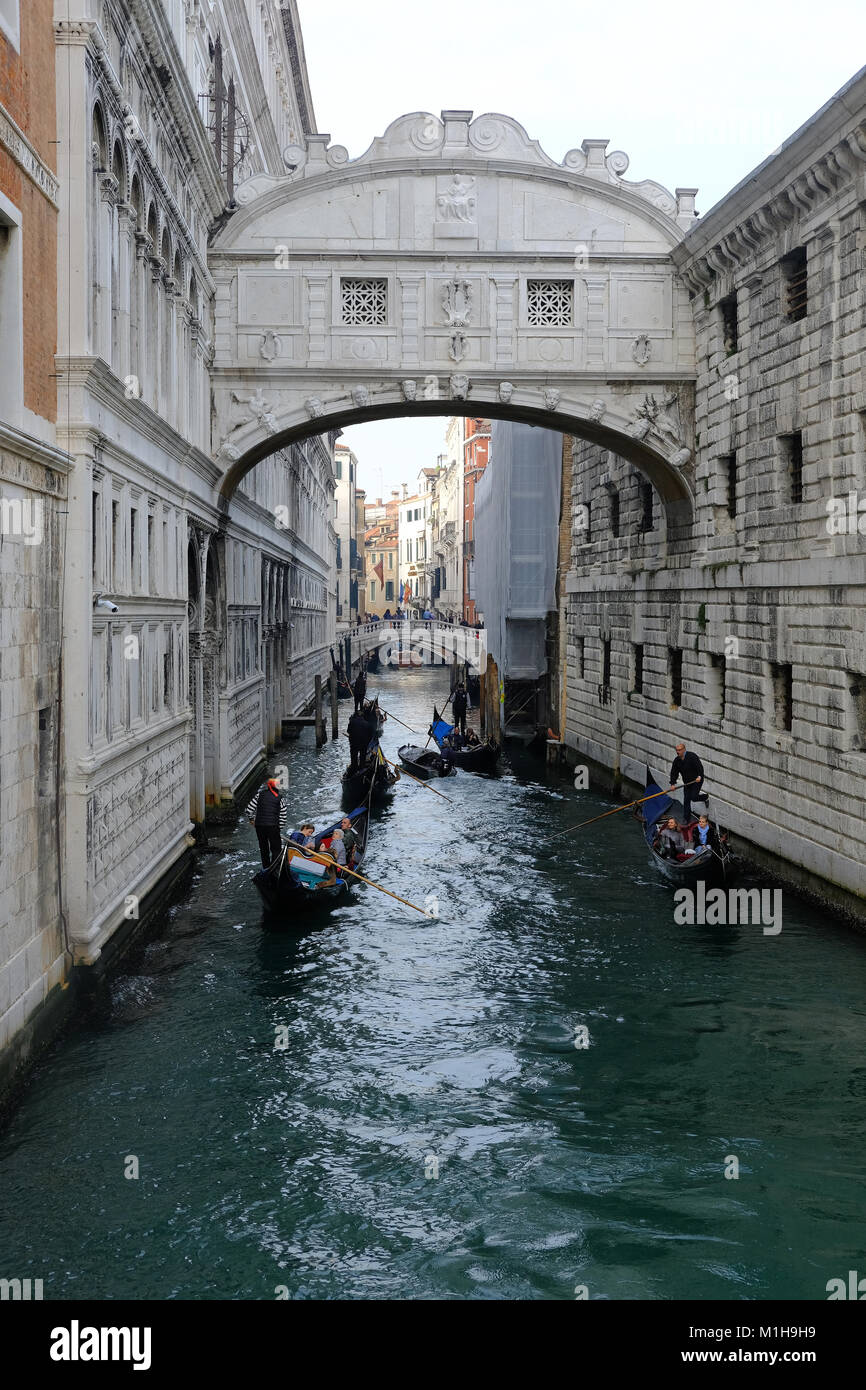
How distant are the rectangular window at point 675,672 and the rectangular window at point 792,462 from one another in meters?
4.38

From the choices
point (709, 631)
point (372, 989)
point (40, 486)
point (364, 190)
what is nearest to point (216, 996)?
point (372, 989)

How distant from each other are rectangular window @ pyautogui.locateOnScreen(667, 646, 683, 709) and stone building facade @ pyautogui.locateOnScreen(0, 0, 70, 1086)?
36.2 ft

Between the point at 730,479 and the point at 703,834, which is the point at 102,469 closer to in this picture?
the point at 703,834

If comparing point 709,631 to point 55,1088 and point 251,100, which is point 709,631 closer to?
point 55,1088

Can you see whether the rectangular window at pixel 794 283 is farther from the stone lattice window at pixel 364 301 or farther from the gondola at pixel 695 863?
the gondola at pixel 695 863

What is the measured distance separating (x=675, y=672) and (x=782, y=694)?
14.4ft

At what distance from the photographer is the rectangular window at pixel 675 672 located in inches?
713

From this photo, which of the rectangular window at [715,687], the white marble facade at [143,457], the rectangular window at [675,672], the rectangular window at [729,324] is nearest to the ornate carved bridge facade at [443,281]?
the white marble facade at [143,457]

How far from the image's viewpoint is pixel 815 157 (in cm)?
1253

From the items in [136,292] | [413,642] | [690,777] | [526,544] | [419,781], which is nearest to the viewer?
[136,292]

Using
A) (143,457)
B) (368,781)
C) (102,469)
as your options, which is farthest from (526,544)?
(102,469)

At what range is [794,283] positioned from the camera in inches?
551

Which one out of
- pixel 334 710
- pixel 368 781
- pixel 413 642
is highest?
pixel 413 642

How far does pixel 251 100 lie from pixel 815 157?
39.2ft
